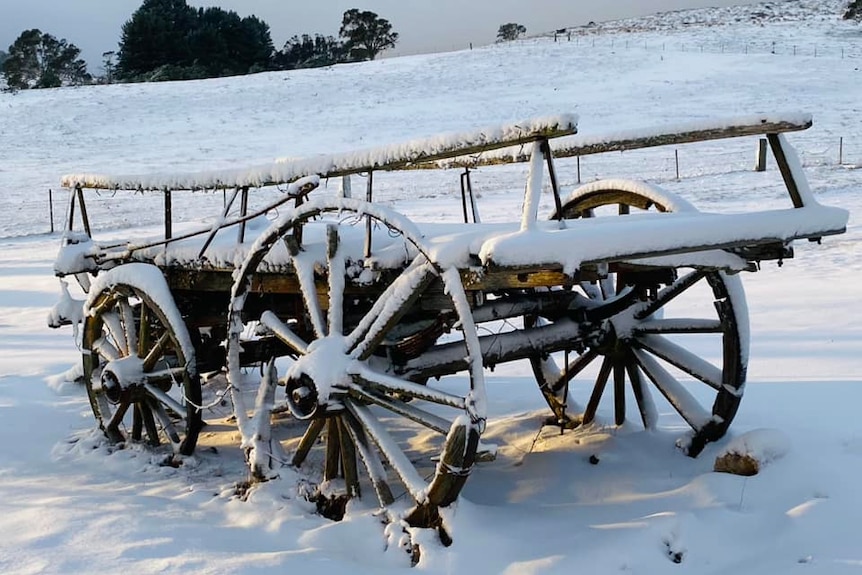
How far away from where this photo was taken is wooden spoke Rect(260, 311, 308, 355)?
427cm

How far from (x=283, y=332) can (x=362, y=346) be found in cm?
61

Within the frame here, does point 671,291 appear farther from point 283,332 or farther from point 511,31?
point 511,31

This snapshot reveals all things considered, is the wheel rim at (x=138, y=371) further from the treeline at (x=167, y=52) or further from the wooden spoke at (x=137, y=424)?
the treeline at (x=167, y=52)

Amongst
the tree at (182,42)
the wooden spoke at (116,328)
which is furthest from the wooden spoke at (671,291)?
the tree at (182,42)

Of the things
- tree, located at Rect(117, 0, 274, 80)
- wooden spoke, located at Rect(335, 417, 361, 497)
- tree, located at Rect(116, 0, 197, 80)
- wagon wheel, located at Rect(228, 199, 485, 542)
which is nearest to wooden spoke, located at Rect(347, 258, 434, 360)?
wagon wheel, located at Rect(228, 199, 485, 542)

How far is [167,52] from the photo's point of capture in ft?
185

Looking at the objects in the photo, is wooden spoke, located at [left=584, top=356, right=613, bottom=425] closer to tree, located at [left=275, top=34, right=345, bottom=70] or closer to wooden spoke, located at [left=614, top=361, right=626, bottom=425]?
wooden spoke, located at [left=614, top=361, right=626, bottom=425]

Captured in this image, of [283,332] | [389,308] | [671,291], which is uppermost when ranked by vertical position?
[389,308]

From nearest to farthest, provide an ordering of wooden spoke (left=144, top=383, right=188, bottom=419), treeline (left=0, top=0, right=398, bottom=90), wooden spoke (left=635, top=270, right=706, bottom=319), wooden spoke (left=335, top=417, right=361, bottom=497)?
wooden spoke (left=335, top=417, right=361, bottom=497)
wooden spoke (left=635, top=270, right=706, bottom=319)
wooden spoke (left=144, top=383, right=188, bottom=419)
treeline (left=0, top=0, right=398, bottom=90)

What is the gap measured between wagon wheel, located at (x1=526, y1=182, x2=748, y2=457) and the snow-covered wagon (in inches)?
0.5

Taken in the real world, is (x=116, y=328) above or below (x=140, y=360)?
above

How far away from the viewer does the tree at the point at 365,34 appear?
70.5 metres

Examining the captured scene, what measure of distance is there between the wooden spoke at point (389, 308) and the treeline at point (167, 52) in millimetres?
52552

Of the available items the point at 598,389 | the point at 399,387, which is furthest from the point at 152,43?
the point at 399,387
